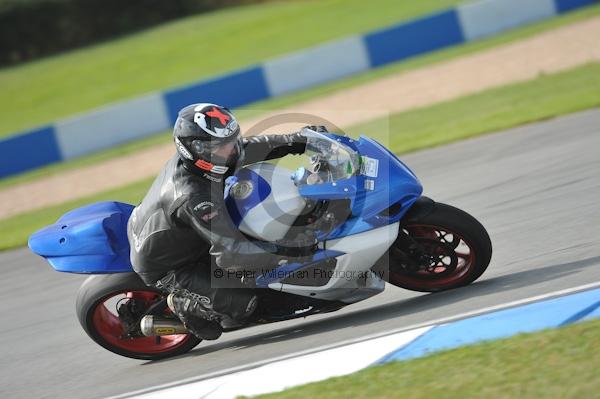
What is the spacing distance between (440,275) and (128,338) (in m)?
2.25

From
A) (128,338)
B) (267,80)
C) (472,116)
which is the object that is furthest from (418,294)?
(267,80)

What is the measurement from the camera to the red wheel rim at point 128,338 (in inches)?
243

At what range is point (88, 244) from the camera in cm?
596

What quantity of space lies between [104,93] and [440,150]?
12.6m

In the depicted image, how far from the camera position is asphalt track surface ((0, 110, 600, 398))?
5695 mm

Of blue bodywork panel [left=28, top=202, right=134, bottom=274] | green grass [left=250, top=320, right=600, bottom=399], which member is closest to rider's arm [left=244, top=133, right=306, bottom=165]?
blue bodywork panel [left=28, top=202, right=134, bottom=274]

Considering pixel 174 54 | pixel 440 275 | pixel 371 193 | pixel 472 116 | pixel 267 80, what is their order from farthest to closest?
pixel 174 54 < pixel 267 80 < pixel 472 116 < pixel 440 275 < pixel 371 193

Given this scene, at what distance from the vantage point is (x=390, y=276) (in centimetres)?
578

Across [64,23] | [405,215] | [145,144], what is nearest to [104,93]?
[145,144]

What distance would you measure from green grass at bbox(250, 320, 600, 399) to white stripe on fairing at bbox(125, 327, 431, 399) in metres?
0.22

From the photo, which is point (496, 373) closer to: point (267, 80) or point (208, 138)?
point (208, 138)

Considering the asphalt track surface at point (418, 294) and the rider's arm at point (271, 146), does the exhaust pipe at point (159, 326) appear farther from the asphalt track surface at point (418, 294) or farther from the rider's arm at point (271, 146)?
the rider's arm at point (271, 146)

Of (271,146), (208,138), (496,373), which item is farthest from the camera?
(271,146)

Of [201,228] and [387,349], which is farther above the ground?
[201,228]
